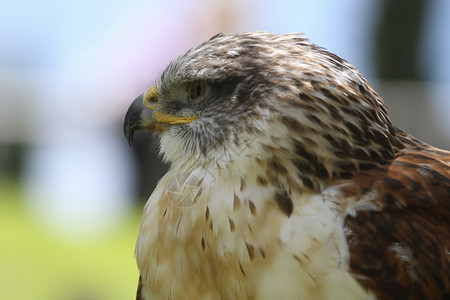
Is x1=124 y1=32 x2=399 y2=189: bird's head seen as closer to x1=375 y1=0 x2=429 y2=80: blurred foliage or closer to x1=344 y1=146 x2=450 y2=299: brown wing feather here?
x1=344 y1=146 x2=450 y2=299: brown wing feather

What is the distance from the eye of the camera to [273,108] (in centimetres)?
284

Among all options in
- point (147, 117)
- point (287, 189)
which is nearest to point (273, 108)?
point (287, 189)

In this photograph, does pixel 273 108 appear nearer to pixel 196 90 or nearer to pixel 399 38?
pixel 196 90

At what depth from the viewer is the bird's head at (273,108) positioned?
2795 millimetres

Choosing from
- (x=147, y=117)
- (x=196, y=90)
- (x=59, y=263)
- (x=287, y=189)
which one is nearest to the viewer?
(x=287, y=189)

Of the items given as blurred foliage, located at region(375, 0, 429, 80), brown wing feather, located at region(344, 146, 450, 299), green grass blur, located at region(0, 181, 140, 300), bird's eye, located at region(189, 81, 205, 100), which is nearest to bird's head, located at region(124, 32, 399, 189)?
bird's eye, located at region(189, 81, 205, 100)

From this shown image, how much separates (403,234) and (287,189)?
406mm

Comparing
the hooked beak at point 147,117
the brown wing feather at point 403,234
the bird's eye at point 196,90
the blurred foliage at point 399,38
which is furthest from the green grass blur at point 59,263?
the blurred foliage at point 399,38

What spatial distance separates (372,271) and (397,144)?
2.17 ft

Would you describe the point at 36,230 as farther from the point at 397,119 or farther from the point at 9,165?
the point at 397,119

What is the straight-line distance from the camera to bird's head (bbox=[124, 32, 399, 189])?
2.79 metres

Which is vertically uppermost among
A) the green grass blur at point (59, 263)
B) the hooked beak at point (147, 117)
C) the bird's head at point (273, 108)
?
the bird's head at point (273, 108)

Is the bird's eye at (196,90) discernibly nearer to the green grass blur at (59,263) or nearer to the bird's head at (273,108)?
the bird's head at (273,108)

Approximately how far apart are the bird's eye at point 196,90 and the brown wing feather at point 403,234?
2.35ft
